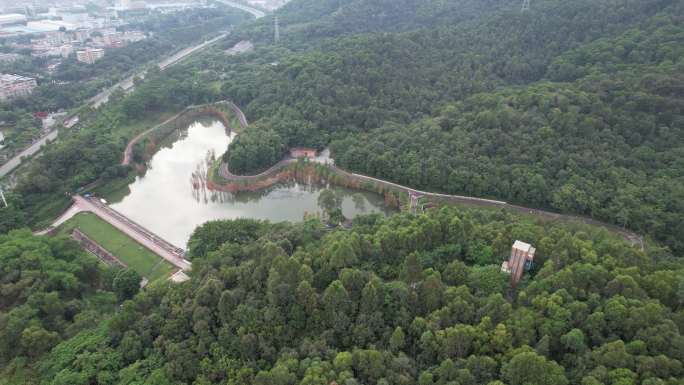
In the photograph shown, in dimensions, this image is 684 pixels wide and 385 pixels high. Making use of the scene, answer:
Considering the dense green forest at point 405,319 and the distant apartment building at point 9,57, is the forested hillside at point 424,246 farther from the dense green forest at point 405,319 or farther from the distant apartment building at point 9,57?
the distant apartment building at point 9,57

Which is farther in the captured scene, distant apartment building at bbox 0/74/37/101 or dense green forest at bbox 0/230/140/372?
distant apartment building at bbox 0/74/37/101

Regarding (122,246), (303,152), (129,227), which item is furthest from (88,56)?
(122,246)

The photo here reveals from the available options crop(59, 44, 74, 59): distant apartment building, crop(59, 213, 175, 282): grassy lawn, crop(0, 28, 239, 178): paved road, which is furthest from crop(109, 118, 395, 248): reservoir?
crop(59, 44, 74, 59): distant apartment building

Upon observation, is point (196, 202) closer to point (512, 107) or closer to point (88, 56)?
point (512, 107)

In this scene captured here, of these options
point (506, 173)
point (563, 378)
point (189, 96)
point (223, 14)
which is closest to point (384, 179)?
point (506, 173)

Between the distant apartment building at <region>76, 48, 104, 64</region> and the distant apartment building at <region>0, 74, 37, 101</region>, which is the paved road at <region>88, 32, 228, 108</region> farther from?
the distant apartment building at <region>76, 48, 104, 64</region>

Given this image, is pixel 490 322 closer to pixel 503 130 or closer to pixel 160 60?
pixel 503 130

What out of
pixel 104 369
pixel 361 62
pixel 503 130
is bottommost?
pixel 104 369
